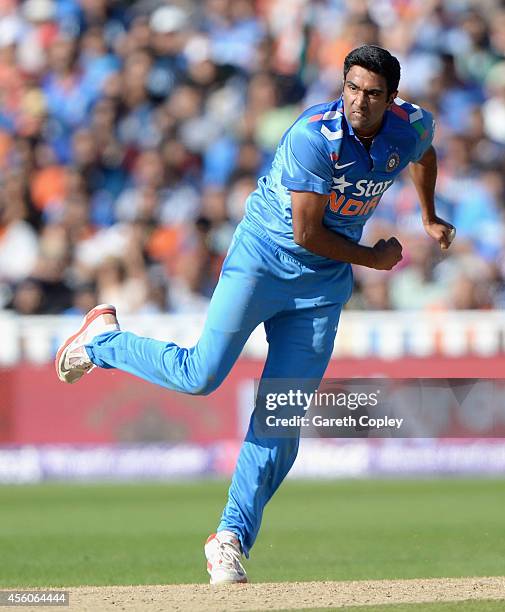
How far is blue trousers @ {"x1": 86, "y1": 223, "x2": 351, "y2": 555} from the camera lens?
20.9 feet

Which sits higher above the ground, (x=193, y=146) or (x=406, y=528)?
(x=193, y=146)

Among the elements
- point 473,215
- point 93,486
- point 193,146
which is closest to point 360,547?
point 93,486

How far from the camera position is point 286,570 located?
296 inches

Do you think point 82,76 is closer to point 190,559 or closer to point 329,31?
point 329,31

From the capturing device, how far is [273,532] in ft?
30.2

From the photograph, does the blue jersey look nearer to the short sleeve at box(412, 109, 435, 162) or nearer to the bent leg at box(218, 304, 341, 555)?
the short sleeve at box(412, 109, 435, 162)

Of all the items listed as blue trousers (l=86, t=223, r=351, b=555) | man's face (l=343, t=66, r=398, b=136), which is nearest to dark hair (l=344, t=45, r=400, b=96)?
man's face (l=343, t=66, r=398, b=136)

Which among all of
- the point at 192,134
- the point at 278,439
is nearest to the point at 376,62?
the point at 278,439

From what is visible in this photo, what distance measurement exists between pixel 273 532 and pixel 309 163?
3.81 metres

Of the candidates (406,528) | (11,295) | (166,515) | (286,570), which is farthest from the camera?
(11,295)

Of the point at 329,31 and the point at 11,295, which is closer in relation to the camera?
the point at 11,295

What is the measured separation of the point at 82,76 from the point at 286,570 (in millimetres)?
9023

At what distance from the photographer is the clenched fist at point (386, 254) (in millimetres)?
6230

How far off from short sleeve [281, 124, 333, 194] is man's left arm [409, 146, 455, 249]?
96 centimetres
